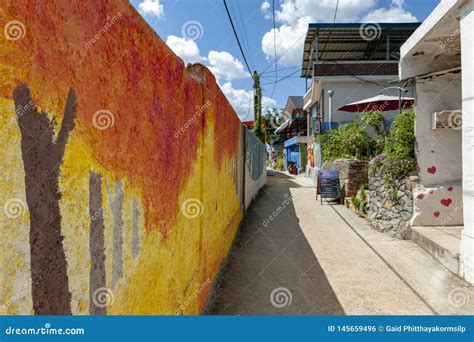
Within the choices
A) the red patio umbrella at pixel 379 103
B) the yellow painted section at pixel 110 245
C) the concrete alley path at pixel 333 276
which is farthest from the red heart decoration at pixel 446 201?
the red patio umbrella at pixel 379 103

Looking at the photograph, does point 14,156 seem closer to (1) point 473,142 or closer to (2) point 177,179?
(2) point 177,179

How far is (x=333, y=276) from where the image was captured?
462 centimetres

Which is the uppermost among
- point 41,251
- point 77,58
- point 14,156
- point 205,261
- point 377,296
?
point 77,58

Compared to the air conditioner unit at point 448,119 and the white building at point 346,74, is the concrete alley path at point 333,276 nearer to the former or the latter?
the air conditioner unit at point 448,119

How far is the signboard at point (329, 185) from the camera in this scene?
35.7ft

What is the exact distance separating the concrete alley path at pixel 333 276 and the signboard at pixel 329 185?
325cm

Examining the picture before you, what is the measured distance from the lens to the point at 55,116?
1164 mm

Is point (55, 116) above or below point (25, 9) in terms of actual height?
below

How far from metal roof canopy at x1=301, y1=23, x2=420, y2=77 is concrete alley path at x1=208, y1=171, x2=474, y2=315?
15.6 metres

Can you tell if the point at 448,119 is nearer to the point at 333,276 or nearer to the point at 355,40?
the point at 333,276

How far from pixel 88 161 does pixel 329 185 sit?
10255mm

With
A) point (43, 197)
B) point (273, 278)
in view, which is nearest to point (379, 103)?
point (273, 278)

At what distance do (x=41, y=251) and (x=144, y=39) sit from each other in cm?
135

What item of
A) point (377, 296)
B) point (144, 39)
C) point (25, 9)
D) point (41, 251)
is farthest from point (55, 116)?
point (377, 296)
